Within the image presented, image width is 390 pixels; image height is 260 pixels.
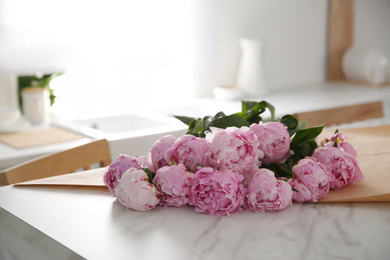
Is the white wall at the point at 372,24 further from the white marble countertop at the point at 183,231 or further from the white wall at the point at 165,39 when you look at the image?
the white marble countertop at the point at 183,231

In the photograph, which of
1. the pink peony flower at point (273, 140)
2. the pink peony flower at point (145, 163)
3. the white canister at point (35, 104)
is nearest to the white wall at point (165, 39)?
the white canister at point (35, 104)

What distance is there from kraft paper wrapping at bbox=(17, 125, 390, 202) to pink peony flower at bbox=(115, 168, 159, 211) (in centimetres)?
14

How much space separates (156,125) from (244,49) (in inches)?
33.2

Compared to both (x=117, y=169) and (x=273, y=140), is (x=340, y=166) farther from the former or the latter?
(x=117, y=169)

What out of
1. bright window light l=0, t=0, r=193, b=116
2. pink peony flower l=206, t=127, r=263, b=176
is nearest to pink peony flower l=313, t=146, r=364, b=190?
pink peony flower l=206, t=127, r=263, b=176

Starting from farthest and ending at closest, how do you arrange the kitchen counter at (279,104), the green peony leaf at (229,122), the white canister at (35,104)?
1. the white canister at (35,104)
2. the kitchen counter at (279,104)
3. the green peony leaf at (229,122)

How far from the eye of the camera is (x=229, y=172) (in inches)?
30.0

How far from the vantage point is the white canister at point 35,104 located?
6.97ft

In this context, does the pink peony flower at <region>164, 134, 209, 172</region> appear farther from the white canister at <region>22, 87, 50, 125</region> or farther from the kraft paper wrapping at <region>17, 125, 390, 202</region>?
the white canister at <region>22, 87, 50, 125</region>

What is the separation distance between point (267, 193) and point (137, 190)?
0.18 meters

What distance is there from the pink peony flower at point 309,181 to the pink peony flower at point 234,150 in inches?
2.8

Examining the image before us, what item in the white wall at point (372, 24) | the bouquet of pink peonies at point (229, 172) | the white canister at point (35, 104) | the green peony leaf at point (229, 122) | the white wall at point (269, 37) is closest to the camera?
the bouquet of pink peonies at point (229, 172)

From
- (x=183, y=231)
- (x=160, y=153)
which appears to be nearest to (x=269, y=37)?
(x=160, y=153)

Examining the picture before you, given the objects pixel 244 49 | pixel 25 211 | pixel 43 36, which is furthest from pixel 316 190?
pixel 244 49
